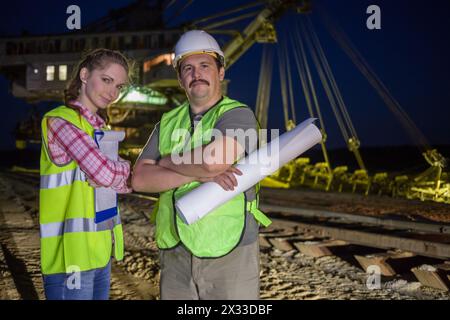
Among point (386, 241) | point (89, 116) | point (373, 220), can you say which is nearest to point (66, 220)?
point (89, 116)

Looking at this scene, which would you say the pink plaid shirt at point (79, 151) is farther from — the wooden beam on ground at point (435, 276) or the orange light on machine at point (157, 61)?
the orange light on machine at point (157, 61)

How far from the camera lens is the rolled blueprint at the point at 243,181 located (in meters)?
2.03

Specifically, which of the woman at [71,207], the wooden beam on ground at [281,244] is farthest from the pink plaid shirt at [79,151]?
the wooden beam on ground at [281,244]

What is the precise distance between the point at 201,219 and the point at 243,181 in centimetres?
34

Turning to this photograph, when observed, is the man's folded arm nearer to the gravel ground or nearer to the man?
the man

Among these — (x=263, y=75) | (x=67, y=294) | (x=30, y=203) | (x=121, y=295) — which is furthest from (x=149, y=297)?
(x=263, y=75)

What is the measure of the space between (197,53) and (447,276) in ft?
14.2

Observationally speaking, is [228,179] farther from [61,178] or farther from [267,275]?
[267,275]

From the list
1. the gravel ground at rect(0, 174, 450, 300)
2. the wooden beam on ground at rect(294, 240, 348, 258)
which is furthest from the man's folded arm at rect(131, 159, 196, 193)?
the wooden beam on ground at rect(294, 240, 348, 258)

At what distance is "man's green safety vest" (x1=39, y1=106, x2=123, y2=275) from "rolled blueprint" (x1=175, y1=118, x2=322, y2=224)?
0.55 metres

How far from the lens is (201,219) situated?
213 centimetres

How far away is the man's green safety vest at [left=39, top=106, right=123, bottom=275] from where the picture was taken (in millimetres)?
2074

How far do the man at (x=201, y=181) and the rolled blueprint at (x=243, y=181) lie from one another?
5 cm

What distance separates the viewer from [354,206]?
10398mm
